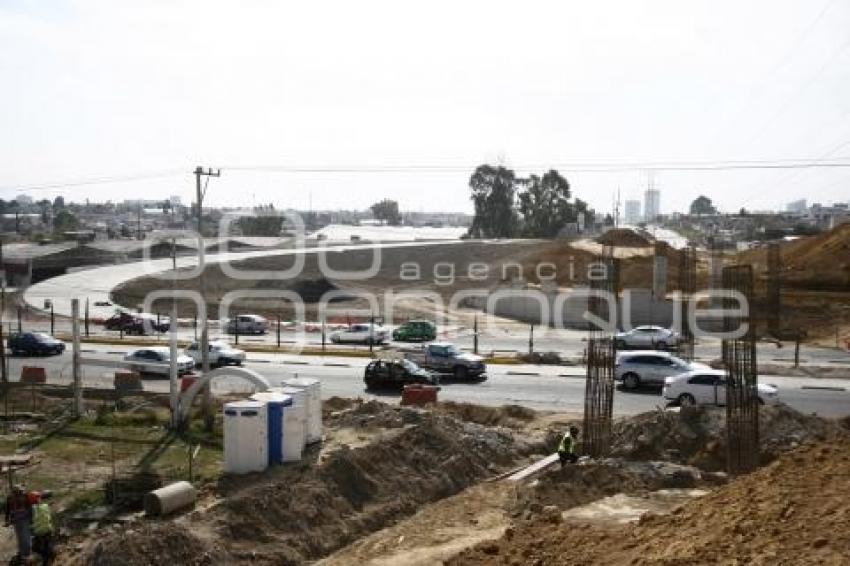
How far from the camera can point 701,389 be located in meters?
25.4

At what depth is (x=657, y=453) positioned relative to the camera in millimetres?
21469

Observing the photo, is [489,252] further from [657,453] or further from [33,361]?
[657,453]

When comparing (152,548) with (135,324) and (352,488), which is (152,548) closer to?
(352,488)

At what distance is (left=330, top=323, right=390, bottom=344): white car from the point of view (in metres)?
42.6

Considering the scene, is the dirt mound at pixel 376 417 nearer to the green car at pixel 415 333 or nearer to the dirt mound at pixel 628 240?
the green car at pixel 415 333

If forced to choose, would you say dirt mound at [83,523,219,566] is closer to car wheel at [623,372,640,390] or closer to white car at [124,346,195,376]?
white car at [124,346,195,376]

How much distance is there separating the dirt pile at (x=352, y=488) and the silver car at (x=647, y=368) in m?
8.45

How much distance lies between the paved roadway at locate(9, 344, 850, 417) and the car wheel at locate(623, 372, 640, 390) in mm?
564

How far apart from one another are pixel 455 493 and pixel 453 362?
12.8 metres

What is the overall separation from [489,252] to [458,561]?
2786 inches

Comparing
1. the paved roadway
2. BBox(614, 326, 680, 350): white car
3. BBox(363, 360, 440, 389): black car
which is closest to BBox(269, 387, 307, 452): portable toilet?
the paved roadway

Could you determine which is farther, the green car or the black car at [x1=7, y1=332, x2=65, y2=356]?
the green car

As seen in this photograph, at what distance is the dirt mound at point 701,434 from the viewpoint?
68.8ft

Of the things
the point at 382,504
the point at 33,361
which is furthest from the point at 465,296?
the point at 382,504
